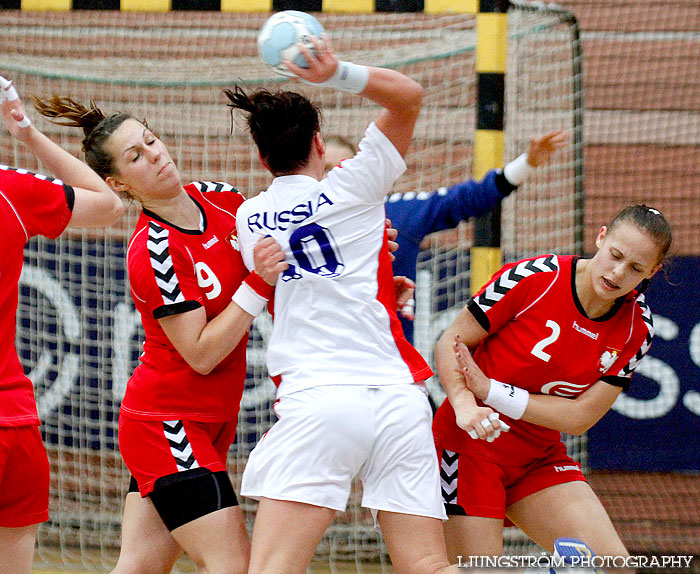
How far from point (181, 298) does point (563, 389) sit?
4.17 feet

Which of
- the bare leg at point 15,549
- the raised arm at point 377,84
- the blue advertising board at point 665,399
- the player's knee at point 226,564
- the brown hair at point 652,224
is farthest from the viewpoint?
the blue advertising board at point 665,399

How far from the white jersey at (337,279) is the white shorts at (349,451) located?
5cm

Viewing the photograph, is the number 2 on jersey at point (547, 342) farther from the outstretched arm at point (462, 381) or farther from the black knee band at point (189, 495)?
the black knee band at point (189, 495)

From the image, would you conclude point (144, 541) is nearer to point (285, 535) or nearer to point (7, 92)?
point (285, 535)

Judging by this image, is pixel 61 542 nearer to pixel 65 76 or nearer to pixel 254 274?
pixel 65 76

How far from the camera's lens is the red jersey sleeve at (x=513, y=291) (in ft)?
8.80

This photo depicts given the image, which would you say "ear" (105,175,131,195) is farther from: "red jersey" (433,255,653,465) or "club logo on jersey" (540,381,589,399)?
"club logo on jersey" (540,381,589,399)

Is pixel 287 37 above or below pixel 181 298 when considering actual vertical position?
above

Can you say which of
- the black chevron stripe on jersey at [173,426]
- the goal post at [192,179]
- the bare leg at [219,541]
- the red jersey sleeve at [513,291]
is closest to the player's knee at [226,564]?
the bare leg at [219,541]

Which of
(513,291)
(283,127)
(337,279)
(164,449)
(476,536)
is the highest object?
(283,127)

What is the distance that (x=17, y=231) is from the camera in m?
2.39

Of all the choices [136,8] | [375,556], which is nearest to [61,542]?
[375,556]

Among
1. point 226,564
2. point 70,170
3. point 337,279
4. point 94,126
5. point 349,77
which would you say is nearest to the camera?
point 349,77

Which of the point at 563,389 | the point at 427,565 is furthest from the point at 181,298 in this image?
the point at 563,389
